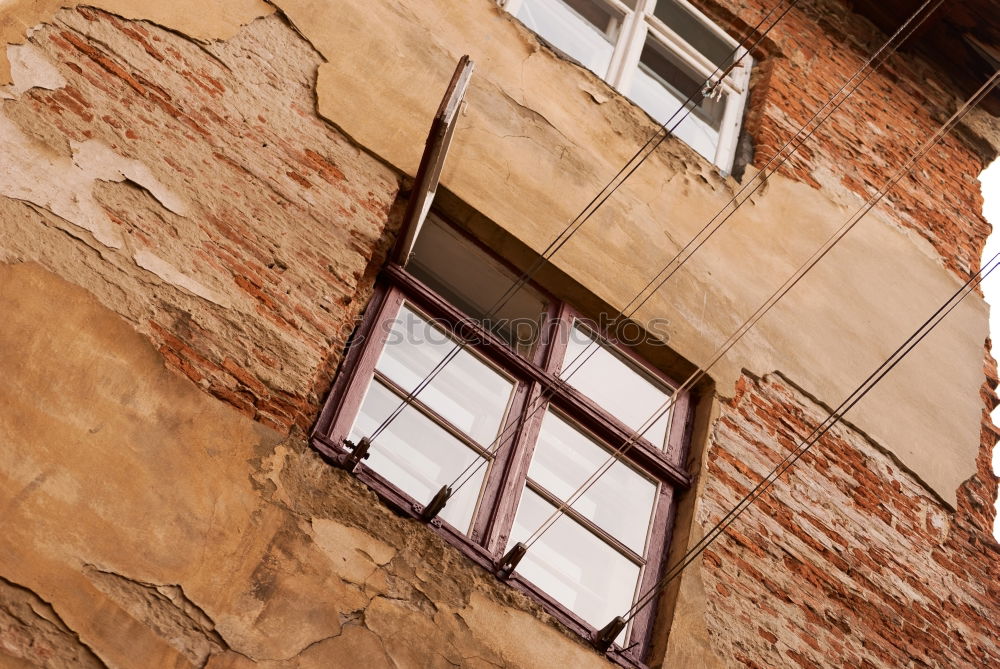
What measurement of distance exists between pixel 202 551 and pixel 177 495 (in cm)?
21

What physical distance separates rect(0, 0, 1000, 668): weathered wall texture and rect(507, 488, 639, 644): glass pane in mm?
258

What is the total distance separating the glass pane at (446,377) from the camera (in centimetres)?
550

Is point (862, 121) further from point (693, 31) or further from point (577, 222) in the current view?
point (577, 222)

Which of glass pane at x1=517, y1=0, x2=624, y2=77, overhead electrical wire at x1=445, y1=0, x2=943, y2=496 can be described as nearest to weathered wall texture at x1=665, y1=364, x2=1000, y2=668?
overhead electrical wire at x1=445, y1=0, x2=943, y2=496

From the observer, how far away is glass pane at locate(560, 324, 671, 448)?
6.09 meters

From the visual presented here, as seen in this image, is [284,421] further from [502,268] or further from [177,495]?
[502,268]

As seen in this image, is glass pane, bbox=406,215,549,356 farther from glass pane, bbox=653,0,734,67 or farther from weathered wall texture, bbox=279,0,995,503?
glass pane, bbox=653,0,734,67

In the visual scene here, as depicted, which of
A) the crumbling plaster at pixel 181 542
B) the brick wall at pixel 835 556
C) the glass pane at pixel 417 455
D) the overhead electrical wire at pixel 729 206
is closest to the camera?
the crumbling plaster at pixel 181 542

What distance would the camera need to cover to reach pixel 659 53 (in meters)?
8.39

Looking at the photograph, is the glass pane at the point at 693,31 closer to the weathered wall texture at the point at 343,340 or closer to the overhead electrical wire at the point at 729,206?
the weathered wall texture at the point at 343,340

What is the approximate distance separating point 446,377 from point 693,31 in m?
4.13

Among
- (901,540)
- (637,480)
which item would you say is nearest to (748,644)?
(637,480)

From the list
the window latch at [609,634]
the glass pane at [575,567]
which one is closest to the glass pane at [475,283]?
the glass pane at [575,567]

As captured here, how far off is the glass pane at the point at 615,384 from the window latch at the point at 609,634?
1.25 m
